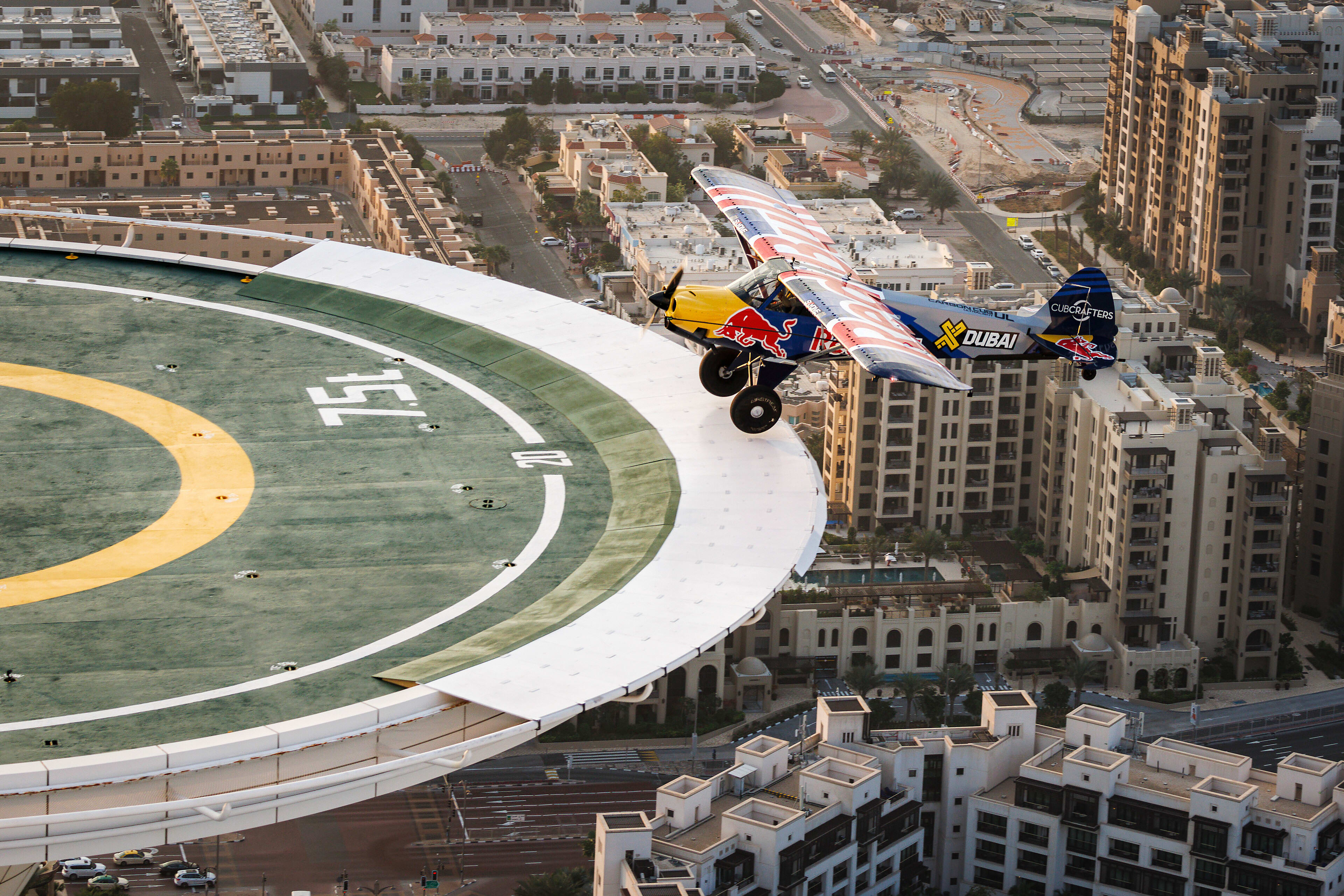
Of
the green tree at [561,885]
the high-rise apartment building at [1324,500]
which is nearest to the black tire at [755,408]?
the green tree at [561,885]

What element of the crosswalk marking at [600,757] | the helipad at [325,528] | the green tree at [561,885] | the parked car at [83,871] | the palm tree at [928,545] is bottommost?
the parked car at [83,871]

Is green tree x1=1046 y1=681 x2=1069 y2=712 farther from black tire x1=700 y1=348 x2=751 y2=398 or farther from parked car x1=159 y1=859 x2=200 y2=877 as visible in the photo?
black tire x1=700 y1=348 x2=751 y2=398

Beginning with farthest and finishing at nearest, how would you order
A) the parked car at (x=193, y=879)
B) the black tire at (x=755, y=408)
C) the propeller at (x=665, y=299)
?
1. the parked car at (x=193, y=879)
2. the propeller at (x=665, y=299)
3. the black tire at (x=755, y=408)

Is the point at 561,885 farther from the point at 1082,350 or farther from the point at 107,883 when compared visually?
the point at 1082,350

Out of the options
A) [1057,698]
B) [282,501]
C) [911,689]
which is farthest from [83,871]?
[282,501]

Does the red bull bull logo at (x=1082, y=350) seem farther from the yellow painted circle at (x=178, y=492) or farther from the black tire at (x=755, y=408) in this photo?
the yellow painted circle at (x=178, y=492)

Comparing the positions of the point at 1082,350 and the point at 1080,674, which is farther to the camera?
the point at 1080,674

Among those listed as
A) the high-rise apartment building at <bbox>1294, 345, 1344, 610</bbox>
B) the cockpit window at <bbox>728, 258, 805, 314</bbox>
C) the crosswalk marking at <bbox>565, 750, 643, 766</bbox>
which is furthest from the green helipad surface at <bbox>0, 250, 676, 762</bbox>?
the high-rise apartment building at <bbox>1294, 345, 1344, 610</bbox>
